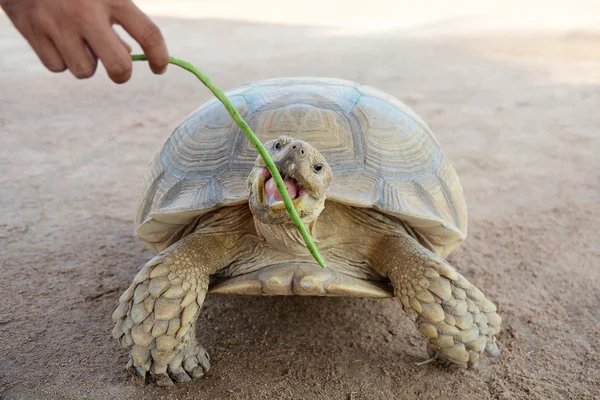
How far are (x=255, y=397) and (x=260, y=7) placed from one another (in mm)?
16575

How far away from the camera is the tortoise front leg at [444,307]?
2.28 meters

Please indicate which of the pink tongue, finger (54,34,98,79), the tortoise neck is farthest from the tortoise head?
finger (54,34,98,79)

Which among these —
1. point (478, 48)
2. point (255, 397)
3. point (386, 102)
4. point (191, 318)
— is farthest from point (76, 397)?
point (478, 48)

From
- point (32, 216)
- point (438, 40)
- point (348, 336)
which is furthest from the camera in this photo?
point (438, 40)

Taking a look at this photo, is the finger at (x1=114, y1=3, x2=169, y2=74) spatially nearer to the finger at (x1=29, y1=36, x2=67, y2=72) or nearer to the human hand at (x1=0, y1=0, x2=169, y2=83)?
the human hand at (x1=0, y1=0, x2=169, y2=83)

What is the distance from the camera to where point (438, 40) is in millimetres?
11359

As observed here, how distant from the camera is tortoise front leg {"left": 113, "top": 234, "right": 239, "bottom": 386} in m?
2.24

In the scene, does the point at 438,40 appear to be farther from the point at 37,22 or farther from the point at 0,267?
the point at 37,22

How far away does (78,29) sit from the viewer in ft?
3.88

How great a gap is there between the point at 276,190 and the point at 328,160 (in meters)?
0.61

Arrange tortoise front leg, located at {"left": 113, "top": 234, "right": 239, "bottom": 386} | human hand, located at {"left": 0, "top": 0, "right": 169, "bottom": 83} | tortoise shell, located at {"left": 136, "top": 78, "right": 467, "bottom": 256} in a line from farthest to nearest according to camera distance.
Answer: tortoise shell, located at {"left": 136, "top": 78, "right": 467, "bottom": 256}, tortoise front leg, located at {"left": 113, "top": 234, "right": 239, "bottom": 386}, human hand, located at {"left": 0, "top": 0, "right": 169, "bottom": 83}

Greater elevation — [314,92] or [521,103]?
[314,92]

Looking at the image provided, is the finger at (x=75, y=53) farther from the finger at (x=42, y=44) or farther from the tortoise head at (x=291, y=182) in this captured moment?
the tortoise head at (x=291, y=182)

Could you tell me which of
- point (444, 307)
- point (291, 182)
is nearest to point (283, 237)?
point (291, 182)
